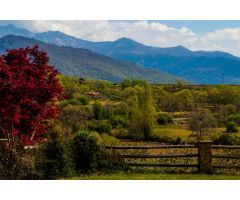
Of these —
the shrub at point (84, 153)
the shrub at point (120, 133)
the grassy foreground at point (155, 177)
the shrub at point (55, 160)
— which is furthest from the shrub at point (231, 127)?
the shrub at point (55, 160)

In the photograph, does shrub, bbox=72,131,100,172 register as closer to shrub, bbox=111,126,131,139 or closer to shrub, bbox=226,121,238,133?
shrub, bbox=111,126,131,139

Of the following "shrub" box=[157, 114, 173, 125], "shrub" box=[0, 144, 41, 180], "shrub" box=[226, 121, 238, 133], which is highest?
"shrub" box=[0, 144, 41, 180]

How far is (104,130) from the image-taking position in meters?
55.4

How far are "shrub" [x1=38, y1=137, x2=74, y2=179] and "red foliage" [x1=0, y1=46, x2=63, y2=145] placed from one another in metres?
1.10

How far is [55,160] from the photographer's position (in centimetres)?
1245

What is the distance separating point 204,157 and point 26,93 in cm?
552

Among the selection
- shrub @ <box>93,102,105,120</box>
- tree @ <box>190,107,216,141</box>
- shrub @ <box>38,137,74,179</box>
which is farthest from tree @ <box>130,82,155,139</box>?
shrub @ <box>38,137,74,179</box>

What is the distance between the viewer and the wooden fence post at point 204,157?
508 inches

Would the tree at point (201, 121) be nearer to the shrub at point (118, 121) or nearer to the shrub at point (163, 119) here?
the shrub at point (163, 119)

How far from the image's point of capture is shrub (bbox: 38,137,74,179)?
1241cm

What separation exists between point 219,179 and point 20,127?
6.20 metres

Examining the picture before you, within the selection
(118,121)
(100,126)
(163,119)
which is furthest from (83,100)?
(163,119)
